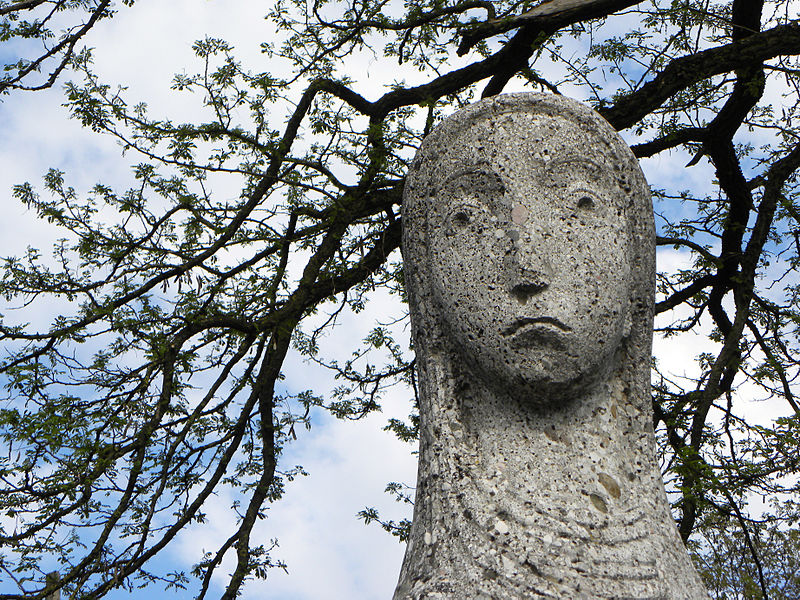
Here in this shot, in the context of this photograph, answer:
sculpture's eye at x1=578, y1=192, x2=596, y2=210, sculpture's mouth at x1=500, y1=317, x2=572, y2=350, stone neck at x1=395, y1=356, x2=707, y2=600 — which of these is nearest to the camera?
stone neck at x1=395, y1=356, x2=707, y2=600

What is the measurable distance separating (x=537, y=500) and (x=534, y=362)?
424mm

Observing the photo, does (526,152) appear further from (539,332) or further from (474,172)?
(539,332)

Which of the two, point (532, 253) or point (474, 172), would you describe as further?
point (474, 172)

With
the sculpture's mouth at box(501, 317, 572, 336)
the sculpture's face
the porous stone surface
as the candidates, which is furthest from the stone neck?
the sculpture's mouth at box(501, 317, 572, 336)

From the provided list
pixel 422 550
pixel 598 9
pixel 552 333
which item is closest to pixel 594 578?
pixel 422 550

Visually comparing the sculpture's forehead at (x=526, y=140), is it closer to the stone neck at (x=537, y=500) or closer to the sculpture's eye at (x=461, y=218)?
the sculpture's eye at (x=461, y=218)

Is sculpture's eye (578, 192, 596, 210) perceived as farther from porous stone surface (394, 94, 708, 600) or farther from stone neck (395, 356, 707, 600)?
stone neck (395, 356, 707, 600)

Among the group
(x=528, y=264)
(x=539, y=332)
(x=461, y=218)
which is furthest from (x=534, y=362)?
(x=461, y=218)

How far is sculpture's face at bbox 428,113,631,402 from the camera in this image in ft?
10.6

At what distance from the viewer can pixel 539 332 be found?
127 inches

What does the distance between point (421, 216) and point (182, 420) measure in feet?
13.3

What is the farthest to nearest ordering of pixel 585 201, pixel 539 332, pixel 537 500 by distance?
pixel 585 201 < pixel 539 332 < pixel 537 500

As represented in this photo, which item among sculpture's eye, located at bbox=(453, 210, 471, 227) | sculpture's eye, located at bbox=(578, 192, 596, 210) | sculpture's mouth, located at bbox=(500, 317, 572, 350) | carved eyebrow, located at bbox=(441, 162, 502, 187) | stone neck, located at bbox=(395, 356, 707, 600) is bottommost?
stone neck, located at bbox=(395, 356, 707, 600)

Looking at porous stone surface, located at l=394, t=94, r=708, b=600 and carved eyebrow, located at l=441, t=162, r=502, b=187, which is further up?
carved eyebrow, located at l=441, t=162, r=502, b=187
